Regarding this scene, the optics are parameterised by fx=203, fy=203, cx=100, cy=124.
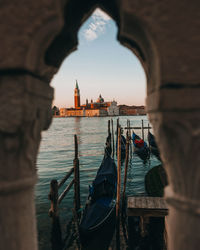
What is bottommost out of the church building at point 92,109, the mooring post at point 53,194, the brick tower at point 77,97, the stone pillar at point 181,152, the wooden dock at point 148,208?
the wooden dock at point 148,208

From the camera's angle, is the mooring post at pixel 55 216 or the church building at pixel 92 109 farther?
the church building at pixel 92 109

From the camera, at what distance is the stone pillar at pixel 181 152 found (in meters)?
0.96

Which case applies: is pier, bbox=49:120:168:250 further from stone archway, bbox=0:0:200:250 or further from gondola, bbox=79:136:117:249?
stone archway, bbox=0:0:200:250

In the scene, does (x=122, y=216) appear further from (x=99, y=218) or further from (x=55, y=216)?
(x=55, y=216)

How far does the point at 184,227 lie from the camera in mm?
1029

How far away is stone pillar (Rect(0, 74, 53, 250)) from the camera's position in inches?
39.3

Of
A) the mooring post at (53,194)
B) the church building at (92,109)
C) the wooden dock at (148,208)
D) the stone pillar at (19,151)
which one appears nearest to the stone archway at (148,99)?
the stone pillar at (19,151)

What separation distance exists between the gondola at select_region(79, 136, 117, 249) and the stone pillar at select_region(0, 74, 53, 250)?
14.4ft

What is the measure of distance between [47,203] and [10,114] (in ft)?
26.5

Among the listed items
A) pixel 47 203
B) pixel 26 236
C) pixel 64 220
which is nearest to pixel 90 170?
pixel 47 203

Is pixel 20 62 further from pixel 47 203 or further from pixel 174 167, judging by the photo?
pixel 47 203

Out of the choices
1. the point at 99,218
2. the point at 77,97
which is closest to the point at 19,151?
the point at 99,218

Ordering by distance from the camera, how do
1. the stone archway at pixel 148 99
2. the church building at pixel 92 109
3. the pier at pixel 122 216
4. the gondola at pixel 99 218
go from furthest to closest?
the church building at pixel 92 109 < the gondola at pixel 99 218 < the pier at pixel 122 216 < the stone archway at pixel 148 99

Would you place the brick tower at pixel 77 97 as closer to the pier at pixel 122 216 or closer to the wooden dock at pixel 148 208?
the pier at pixel 122 216
